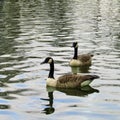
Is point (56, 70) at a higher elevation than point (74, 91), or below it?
higher

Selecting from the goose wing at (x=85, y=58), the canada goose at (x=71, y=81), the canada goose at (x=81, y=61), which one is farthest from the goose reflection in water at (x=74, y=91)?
the goose wing at (x=85, y=58)

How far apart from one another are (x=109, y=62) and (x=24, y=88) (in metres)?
7.14

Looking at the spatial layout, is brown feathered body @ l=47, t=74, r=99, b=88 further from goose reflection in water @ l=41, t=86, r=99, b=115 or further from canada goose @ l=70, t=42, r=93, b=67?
canada goose @ l=70, t=42, r=93, b=67

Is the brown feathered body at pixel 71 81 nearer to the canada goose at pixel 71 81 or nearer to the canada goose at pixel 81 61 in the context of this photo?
the canada goose at pixel 71 81

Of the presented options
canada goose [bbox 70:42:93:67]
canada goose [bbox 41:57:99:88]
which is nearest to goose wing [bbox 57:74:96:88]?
canada goose [bbox 41:57:99:88]

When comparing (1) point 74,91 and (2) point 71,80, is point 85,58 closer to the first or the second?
(2) point 71,80

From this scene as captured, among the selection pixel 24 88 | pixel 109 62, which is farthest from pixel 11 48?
pixel 24 88

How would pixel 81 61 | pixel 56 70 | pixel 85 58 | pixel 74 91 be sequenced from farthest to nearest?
pixel 81 61 → pixel 85 58 → pixel 56 70 → pixel 74 91

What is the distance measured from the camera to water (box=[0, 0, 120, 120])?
693 inches

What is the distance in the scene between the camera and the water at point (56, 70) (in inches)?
693

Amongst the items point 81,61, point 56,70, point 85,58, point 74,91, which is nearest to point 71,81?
point 74,91

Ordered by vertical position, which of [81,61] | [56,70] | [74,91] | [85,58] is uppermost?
A: [85,58]

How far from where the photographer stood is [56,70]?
2467 centimetres

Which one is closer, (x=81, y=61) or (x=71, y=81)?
(x=71, y=81)
